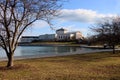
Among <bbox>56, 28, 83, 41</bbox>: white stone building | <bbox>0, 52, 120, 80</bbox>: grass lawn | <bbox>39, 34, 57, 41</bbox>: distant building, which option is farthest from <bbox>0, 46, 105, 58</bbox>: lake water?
<bbox>39, 34, 57, 41</bbox>: distant building

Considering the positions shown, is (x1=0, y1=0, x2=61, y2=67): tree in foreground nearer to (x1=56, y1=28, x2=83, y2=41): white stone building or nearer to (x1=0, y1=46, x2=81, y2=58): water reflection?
(x1=0, y1=46, x2=81, y2=58): water reflection

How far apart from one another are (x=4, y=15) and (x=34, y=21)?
6.94 feet

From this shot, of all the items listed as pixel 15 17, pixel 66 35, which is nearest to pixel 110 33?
pixel 15 17

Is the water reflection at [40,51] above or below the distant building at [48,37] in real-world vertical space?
below

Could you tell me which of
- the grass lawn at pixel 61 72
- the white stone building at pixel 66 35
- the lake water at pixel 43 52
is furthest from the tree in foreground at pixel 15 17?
the white stone building at pixel 66 35

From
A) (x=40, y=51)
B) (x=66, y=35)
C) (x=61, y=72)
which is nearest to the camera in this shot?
(x=61, y=72)

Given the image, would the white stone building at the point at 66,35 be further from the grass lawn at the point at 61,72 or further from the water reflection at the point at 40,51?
the grass lawn at the point at 61,72

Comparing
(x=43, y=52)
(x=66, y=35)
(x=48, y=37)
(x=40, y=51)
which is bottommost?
(x=40, y=51)

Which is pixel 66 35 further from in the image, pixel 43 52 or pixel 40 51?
pixel 43 52

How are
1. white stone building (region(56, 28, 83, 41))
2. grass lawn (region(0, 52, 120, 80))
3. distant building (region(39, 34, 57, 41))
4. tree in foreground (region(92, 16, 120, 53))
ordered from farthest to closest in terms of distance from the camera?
1. distant building (region(39, 34, 57, 41))
2. white stone building (region(56, 28, 83, 41))
3. tree in foreground (region(92, 16, 120, 53))
4. grass lawn (region(0, 52, 120, 80))

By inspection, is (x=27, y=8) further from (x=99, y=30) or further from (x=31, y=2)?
(x=99, y=30)

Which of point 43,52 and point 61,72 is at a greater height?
point 61,72

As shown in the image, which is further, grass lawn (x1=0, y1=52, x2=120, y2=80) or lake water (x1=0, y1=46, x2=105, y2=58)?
lake water (x1=0, y1=46, x2=105, y2=58)

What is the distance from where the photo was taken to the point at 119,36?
3166 centimetres
